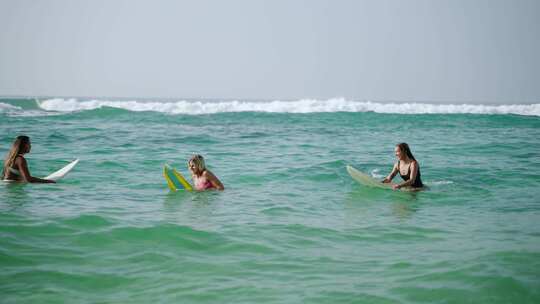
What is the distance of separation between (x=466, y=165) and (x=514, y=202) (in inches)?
203

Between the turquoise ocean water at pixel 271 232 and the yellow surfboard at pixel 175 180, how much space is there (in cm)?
32

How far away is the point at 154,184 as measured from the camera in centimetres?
1030

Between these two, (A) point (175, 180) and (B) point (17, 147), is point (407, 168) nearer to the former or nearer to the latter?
(A) point (175, 180)

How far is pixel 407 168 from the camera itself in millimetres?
10000

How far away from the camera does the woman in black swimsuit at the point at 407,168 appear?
9688mm

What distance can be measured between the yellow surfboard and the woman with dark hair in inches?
101

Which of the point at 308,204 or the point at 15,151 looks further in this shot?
the point at 15,151

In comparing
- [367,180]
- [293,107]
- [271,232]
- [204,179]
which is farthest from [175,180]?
[293,107]

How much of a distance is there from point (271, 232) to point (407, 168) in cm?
445

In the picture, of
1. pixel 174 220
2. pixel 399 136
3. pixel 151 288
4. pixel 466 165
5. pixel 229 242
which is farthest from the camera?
pixel 399 136

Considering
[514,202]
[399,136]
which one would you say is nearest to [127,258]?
[514,202]

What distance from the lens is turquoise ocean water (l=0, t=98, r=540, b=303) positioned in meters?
4.62

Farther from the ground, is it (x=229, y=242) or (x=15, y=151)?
(x=15, y=151)

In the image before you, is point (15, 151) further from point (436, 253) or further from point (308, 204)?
point (436, 253)
